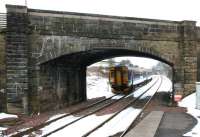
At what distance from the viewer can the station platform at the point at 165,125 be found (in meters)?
13.2

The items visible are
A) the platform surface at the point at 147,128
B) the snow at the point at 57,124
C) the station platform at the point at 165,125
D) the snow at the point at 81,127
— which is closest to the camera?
the platform surface at the point at 147,128

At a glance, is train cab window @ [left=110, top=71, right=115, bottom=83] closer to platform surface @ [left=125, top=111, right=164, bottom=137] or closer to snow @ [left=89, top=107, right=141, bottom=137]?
snow @ [left=89, top=107, right=141, bottom=137]

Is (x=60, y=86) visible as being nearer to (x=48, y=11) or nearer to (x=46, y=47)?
(x=46, y=47)

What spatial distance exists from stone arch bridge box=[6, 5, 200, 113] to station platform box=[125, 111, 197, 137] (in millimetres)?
5590

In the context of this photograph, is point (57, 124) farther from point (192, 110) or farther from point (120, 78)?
point (120, 78)

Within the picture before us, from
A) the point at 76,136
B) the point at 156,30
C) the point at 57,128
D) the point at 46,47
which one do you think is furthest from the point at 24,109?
the point at 156,30

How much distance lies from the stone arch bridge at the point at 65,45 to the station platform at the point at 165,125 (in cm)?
559

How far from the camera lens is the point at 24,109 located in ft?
65.2

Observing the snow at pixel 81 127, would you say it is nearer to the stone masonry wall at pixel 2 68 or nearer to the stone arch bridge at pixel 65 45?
the stone arch bridge at pixel 65 45

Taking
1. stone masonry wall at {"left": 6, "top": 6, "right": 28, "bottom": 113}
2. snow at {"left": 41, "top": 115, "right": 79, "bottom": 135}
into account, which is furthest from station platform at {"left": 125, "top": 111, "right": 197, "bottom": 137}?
stone masonry wall at {"left": 6, "top": 6, "right": 28, "bottom": 113}

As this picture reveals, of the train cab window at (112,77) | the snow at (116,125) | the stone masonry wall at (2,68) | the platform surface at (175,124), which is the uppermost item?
the stone masonry wall at (2,68)

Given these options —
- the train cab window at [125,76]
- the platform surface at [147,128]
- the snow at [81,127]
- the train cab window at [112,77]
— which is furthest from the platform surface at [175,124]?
the train cab window at [112,77]

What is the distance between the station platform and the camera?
13219mm

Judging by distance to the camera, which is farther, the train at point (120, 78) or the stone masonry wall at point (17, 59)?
the train at point (120, 78)
